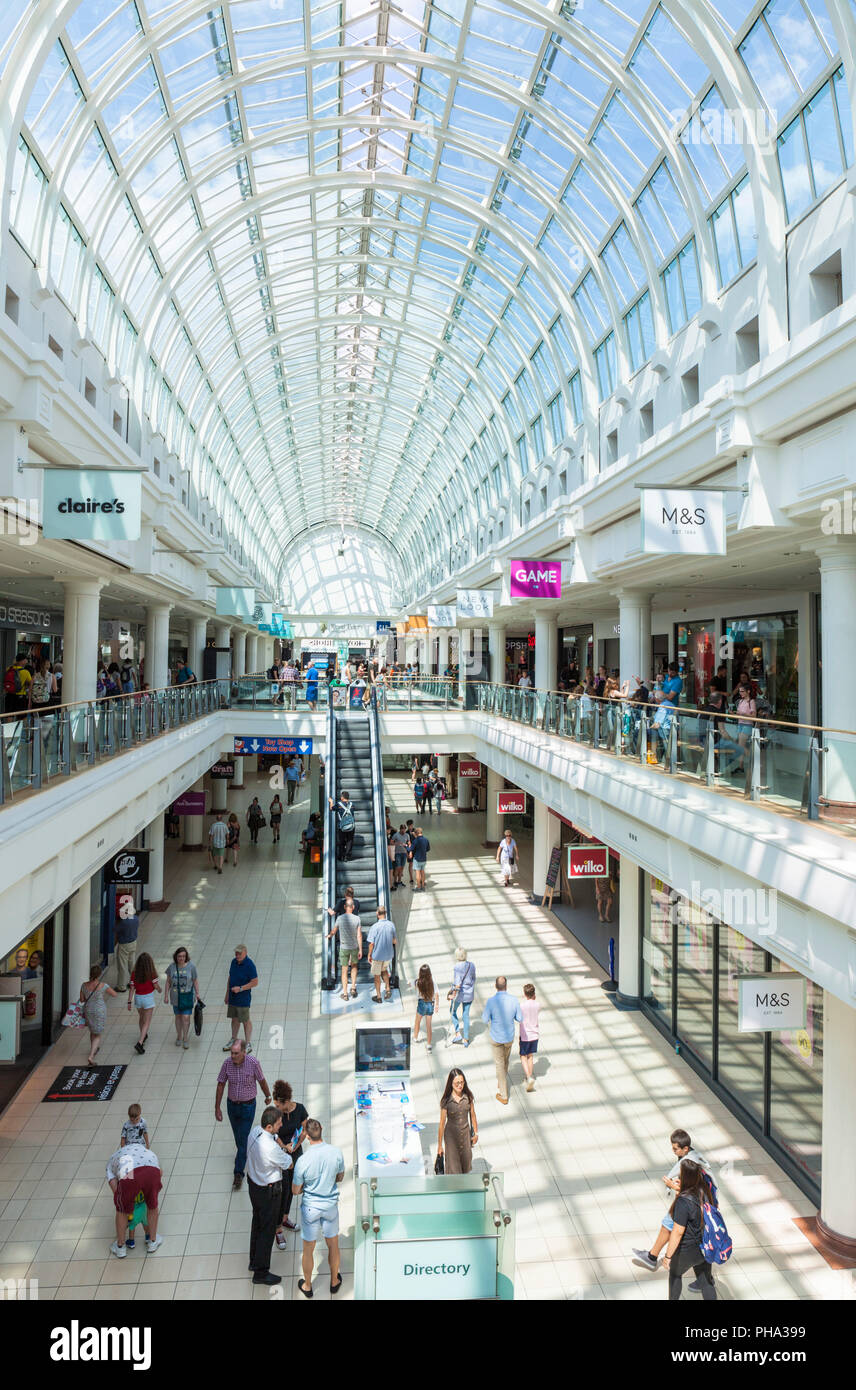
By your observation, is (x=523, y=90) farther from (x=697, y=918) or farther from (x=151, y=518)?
(x=697, y=918)

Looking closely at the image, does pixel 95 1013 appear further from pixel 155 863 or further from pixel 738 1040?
pixel 155 863

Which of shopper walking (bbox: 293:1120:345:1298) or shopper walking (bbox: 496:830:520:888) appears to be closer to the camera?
shopper walking (bbox: 293:1120:345:1298)

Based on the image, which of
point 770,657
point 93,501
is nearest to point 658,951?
point 770,657

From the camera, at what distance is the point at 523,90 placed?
1723 centimetres

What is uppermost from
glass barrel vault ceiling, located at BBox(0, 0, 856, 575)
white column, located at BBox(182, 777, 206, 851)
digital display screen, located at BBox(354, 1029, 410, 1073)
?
glass barrel vault ceiling, located at BBox(0, 0, 856, 575)

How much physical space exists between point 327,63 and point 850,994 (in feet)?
68.2

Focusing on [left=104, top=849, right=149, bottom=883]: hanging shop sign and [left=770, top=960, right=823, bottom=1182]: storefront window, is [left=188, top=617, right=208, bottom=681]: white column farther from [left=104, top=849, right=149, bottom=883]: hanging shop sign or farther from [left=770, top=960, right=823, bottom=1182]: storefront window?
[left=770, top=960, right=823, bottom=1182]: storefront window

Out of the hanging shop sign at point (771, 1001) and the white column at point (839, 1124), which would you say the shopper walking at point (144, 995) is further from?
the white column at point (839, 1124)

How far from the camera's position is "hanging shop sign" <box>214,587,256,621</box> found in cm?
2662

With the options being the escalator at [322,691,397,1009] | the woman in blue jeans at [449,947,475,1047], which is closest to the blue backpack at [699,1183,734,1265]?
the woman in blue jeans at [449,947,475,1047]

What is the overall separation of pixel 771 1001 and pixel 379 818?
12.3 metres

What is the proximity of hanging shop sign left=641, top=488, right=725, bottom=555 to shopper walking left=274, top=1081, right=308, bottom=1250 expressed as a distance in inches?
273

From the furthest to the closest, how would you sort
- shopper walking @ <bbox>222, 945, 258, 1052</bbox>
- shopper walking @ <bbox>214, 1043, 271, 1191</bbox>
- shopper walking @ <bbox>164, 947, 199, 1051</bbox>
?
1. shopper walking @ <bbox>164, 947, 199, 1051</bbox>
2. shopper walking @ <bbox>222, 945, 258, 1052</bbox>
3. shopper walking @ <bbox>214, 1043, 271, 1191</bbox>

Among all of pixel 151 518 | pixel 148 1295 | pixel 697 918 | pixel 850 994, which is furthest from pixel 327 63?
pixel 148 1295
